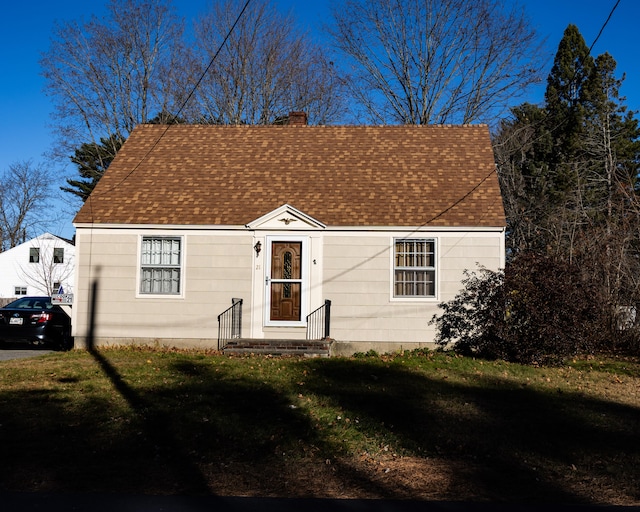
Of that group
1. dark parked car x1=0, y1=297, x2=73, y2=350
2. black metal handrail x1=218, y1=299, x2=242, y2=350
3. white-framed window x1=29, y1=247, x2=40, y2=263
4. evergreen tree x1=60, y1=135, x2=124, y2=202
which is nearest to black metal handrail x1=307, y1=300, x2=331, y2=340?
black metal handrail x1=218, y1=299, x2=242, y2=350

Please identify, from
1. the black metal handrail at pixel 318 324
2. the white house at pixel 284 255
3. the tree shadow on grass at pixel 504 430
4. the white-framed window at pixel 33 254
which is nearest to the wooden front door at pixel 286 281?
the white house at pixel 284 255

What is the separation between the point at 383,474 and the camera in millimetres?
6520

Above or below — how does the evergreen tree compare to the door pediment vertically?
above

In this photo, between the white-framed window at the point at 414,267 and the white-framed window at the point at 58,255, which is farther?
the white-framed window at the point at 58,255

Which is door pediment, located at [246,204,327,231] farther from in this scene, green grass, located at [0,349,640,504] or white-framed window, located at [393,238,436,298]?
green grass, located at [0,349,640,504]

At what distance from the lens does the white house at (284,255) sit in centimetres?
1496

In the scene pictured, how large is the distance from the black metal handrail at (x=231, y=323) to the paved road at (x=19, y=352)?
4229 millimetres

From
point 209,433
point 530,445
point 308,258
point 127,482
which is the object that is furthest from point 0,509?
point 308,258

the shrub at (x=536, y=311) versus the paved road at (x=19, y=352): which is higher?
the shrub at (x=536, y=311)

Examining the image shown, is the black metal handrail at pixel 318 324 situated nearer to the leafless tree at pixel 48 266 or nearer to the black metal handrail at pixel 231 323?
the black metal handrail at pixel 231 323

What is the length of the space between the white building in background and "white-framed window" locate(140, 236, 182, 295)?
118ft

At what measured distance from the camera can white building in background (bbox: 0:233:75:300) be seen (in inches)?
1957

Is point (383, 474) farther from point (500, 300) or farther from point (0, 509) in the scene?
point (500, 300)

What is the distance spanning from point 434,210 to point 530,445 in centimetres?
839
